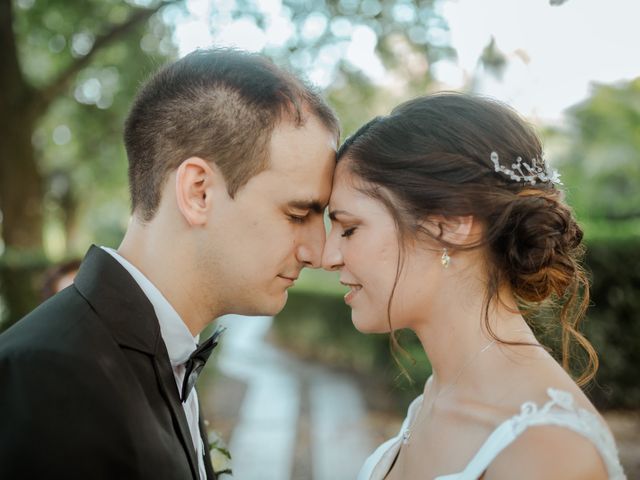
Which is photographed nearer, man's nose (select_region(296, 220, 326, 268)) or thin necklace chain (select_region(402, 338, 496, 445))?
thin necklace chain (select_region(402, 338, 496, 445))

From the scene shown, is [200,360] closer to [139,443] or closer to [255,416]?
[139,443]

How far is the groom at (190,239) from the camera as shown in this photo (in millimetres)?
2078

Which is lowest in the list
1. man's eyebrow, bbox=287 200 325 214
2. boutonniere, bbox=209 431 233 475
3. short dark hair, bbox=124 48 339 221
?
boutonniere, bbox=209 431 233 475

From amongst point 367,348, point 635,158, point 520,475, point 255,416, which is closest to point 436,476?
point 520,475

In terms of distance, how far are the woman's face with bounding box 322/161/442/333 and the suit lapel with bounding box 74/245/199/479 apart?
2.76 feet

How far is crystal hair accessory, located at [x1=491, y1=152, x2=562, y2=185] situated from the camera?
2.57m

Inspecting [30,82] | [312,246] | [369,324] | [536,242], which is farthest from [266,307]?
[30,82]

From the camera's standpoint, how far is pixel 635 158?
789 inches

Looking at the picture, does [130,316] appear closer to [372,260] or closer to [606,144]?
[372,260]

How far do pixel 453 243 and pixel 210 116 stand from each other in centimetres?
106

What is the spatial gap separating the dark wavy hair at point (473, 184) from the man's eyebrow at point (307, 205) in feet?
0.71

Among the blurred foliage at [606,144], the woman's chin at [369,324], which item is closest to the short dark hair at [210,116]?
the woman's chin at [369,324]

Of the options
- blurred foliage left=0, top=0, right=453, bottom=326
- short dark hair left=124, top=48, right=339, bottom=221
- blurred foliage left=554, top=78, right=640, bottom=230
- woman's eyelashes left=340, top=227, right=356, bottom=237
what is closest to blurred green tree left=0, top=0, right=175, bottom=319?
blurred foliage left=0, top=0, right=453, bottom=326

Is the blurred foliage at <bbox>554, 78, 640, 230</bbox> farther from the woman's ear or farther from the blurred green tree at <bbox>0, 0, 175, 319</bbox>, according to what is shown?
the woman's ear
